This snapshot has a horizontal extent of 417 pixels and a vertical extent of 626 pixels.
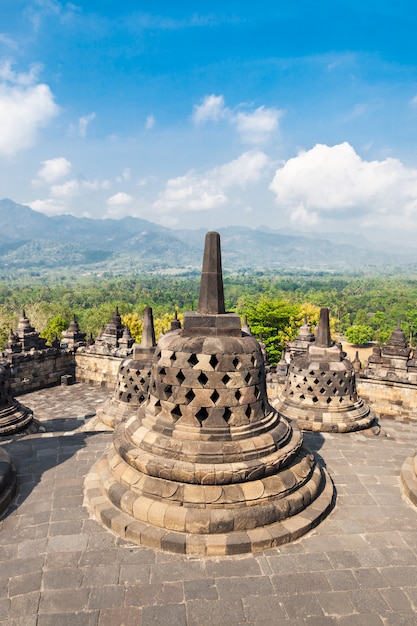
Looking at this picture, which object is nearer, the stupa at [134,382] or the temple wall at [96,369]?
the stupa at [134,382]

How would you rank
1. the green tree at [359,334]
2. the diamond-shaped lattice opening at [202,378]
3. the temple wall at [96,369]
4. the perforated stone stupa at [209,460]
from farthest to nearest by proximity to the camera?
the green tree at [359,334] < the temple wall at [96,369] < the diamond-shaped lattice opening at [202,378] < the perforated stone stupa at [209,460]

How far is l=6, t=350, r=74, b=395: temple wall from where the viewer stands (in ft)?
60.4

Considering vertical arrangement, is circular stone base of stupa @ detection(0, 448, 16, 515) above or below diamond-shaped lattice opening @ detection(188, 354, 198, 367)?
below

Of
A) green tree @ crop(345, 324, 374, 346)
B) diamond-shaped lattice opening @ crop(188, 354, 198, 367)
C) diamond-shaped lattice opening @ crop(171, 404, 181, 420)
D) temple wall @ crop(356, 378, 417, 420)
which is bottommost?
green tree @ crop(345, 324, 374, 346)

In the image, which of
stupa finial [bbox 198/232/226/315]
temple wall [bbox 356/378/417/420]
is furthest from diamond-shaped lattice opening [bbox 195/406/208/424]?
temple wall [bbox 356/378/417/420]

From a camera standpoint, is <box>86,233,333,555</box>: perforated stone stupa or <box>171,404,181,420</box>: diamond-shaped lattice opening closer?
<box>86,233,333,555</box>: perforated stone stupa

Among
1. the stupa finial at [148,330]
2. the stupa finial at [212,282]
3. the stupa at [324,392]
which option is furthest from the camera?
the stupa finial at [148,330]

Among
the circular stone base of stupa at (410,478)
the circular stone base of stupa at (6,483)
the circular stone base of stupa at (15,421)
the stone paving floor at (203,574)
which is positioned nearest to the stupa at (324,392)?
the circular stone base of stupa at (410,478)

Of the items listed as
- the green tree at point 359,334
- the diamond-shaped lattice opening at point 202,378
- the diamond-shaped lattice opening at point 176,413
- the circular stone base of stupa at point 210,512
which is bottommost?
the green tree at point 359,334

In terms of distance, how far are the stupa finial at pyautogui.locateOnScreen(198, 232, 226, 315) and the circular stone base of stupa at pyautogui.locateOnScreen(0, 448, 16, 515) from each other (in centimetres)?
377

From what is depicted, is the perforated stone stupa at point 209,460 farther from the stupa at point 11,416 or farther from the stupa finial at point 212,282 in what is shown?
the stupa at point 11,416

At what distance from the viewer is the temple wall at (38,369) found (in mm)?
18422

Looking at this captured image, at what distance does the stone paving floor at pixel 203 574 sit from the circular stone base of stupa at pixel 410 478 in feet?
0.47

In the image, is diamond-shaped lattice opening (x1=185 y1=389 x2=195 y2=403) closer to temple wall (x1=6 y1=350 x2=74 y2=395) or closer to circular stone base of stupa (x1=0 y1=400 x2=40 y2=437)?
circular stone base of stupa (x1=0 y1=400 x2=40 y2=437)
